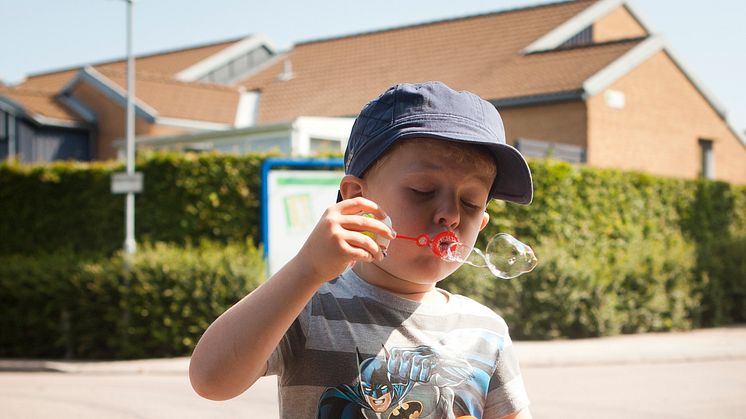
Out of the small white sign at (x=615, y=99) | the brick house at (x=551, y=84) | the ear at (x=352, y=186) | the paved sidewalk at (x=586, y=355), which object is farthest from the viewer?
the small white sign at (x=615, y=99)

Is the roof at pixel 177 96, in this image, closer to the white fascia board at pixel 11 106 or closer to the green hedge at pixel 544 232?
the white fascia board at pixel 11 106

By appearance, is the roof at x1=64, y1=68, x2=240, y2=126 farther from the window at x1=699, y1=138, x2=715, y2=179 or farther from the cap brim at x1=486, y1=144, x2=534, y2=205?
the cap brim at x1=486, y1=144, x2=534, y2=205

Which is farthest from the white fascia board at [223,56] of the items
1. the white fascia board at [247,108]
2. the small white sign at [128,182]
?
the small white sign at [128,182]

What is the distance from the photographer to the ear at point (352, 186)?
6.91ft

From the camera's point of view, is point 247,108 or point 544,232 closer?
point 544,232

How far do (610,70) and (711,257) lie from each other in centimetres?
838

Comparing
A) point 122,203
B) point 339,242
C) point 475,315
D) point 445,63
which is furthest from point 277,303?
point 445,63

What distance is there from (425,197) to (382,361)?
0.39 m

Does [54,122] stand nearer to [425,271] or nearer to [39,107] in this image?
[39,107]

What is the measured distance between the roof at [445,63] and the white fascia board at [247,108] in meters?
0.38

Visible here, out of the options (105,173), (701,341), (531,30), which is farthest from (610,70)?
(105,173)

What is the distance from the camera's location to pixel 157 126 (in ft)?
95.0

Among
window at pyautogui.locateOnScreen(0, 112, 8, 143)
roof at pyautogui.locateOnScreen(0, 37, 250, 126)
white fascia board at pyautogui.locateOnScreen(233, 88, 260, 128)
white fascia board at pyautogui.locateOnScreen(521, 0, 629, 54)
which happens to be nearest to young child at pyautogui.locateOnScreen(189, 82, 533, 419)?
white fascia board at pyautogui.locateOnScreen(521, 0, 629, 54)

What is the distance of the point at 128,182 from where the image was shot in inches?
528
